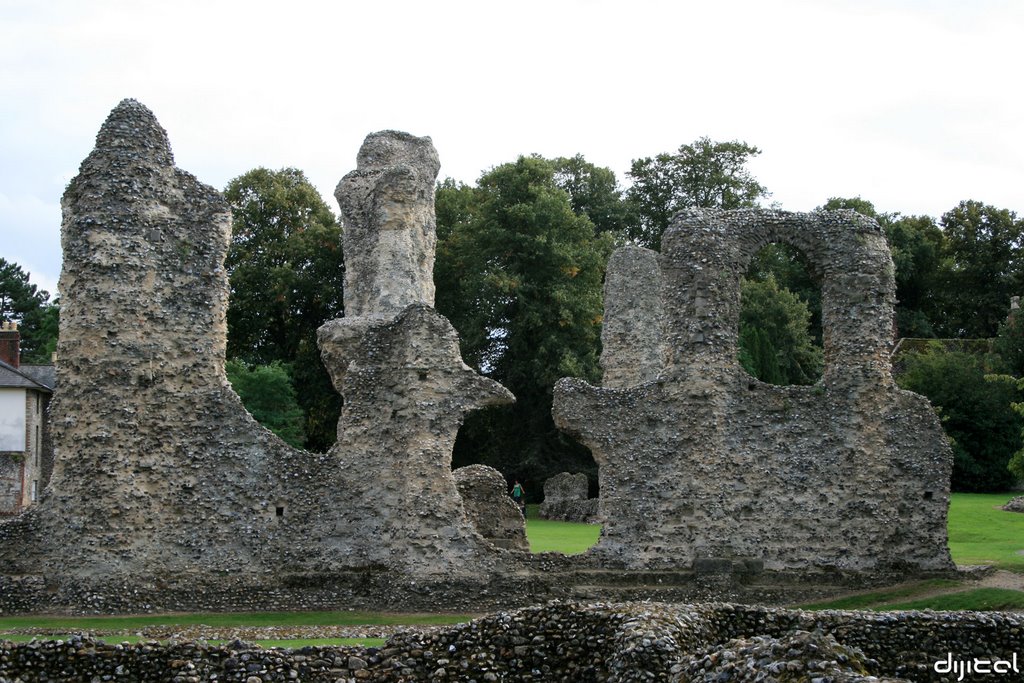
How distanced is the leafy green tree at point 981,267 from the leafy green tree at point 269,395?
29.9m

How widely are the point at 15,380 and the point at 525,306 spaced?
16994 millimetres

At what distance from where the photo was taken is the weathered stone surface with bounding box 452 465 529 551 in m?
24.5

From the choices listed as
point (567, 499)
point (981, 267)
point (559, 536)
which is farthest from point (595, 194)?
point (559, 536)

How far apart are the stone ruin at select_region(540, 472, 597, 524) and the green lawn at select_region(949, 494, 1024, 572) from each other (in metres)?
Answer: 10.2

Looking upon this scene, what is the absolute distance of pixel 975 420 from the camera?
1679 inches

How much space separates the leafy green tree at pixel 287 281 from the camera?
43.8m

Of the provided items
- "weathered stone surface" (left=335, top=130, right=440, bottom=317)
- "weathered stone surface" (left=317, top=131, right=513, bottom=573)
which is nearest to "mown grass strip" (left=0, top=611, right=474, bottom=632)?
"weathered stone surface" (left=317, top=131, right=513, bottom=573)

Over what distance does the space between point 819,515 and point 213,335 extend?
10502 millimetres

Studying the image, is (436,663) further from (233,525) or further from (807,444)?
(807,444)

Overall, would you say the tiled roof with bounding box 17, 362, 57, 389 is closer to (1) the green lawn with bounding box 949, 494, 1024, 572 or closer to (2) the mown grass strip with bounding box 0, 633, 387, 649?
(2) the mown grass strip with bounding box 0, 633, 387, 649

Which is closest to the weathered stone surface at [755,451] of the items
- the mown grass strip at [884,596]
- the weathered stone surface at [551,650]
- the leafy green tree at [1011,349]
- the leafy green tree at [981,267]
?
the mown grass strip at [884,596]

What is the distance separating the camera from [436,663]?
12.9m

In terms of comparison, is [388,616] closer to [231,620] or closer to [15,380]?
[231,620]

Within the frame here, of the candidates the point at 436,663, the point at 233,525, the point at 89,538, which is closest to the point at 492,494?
the point at 233,525
